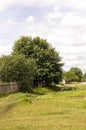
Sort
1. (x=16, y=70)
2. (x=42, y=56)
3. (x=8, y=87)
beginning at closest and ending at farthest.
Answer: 1. (x=8, y=87)
2. (x=16, y=70)
3. (x=42, y=56)

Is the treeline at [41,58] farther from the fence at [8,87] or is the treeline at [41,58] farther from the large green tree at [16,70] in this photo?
the fence at [8,87]

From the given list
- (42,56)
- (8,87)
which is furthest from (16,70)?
(42,56)

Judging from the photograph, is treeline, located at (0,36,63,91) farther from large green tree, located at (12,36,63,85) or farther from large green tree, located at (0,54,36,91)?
large green tree, located at (0,54,36,91)

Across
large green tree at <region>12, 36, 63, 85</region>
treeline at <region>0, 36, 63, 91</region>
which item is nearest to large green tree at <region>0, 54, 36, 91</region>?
treeline at <region>0, 36, 63, 91</region>

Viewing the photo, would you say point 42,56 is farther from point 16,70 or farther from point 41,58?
point 16,70

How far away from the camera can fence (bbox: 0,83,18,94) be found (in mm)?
61125

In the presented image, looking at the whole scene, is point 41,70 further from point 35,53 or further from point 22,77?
point 22,77

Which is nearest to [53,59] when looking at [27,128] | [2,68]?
[2,68]

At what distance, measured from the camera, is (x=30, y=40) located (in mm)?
91500

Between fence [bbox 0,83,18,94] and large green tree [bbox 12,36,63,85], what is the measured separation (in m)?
17.4

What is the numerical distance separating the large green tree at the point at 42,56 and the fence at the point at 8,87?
56.9 ft

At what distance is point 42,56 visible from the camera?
8988 centimetres

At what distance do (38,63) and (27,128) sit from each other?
232ft

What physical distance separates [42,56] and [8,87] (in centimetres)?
2514
